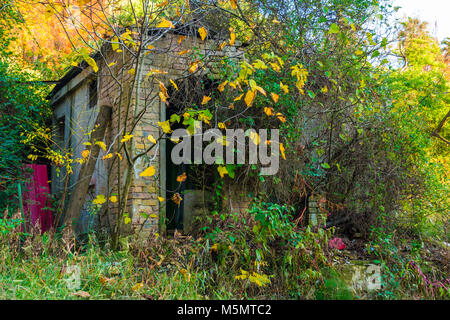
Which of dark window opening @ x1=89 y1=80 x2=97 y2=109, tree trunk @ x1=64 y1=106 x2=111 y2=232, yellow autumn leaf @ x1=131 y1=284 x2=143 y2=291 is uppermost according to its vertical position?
dark window opening @ x1=89 y1=80 x2=97 y2=109

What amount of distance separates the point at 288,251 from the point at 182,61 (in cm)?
329

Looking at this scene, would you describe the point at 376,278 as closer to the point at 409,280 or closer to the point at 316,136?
the point at 409,280

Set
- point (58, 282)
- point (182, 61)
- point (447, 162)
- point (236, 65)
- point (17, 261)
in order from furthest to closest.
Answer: point (447, 162) → point (182, 61) → point (236, 65) → point (17, 261) → point (58, 282)

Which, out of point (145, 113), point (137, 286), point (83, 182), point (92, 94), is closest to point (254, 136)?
point (137, 286)

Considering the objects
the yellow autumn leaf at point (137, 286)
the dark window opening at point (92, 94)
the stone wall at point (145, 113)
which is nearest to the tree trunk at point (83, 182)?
the stone wall at point (145, 113)

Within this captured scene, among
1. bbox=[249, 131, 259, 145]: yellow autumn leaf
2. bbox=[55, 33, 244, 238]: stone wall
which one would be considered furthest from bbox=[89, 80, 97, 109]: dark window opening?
bbox=[249, 131, 259, 145]: yellow autumn leaf

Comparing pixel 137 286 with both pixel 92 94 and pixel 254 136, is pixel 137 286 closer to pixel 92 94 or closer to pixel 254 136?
pixel 254 136

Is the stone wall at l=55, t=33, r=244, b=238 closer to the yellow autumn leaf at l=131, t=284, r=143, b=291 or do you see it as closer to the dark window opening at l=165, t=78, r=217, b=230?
the dark window opening at l=165, t=78, r=217, b=230

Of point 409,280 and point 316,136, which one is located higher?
point 316,136

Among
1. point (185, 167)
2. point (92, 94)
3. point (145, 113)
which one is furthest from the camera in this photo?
point (92, 94)

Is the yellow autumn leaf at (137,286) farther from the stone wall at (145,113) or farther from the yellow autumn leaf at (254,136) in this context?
the yellow autumn leaf at (254,136)

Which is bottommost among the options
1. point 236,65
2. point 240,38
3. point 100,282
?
point 100,282

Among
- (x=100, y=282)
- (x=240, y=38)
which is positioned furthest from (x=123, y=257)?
(x=240, y=38)

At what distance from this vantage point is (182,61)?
20.1 feet
